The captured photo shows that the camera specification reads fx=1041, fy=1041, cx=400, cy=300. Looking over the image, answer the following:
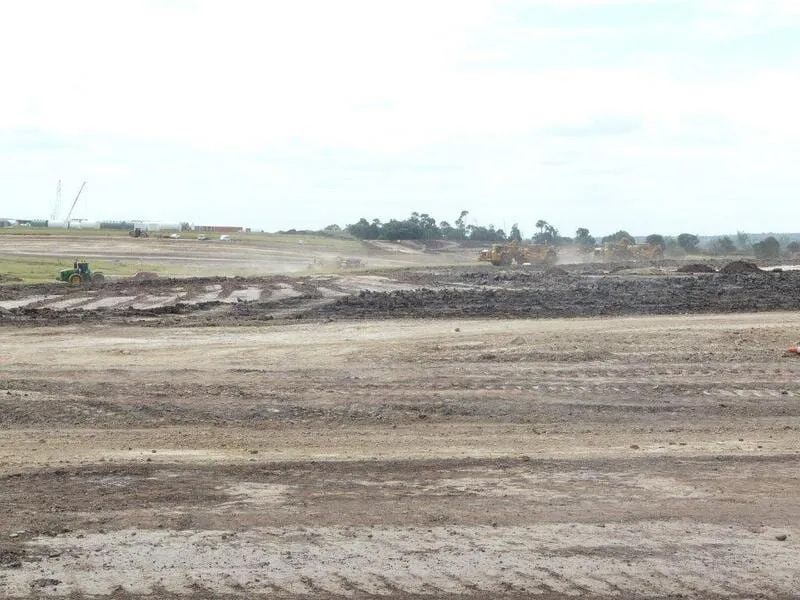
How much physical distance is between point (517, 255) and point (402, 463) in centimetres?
5844

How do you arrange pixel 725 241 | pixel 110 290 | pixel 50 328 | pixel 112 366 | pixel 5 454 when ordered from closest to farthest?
pixel 5 454
pixel 112 366
pixel 50 328
pixel 110 290
pixel 725 241

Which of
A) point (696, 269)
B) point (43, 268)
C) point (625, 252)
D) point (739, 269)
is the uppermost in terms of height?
point (625, 252)

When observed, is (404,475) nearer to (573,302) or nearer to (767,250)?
(573,302)

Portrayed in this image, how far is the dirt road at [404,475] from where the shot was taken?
23.4 feet

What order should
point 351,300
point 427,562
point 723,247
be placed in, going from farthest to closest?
point 723,247 < point 351,300 < point 427,562

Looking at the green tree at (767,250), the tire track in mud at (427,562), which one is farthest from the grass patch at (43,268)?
the green tree at (767,250)

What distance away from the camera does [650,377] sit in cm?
1564

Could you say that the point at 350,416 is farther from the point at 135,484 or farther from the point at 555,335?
the point at 555,335

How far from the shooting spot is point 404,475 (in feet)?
31.3

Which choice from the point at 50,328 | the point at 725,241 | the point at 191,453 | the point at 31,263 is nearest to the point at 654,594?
the point at 191,453

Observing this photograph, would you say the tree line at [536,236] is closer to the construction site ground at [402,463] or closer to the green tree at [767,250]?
the green tree at [767,250]

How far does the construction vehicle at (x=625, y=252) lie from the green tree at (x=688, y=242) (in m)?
25.6

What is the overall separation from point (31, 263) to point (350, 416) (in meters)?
45.9

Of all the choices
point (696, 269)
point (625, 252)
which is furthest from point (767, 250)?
point (696, 269)
